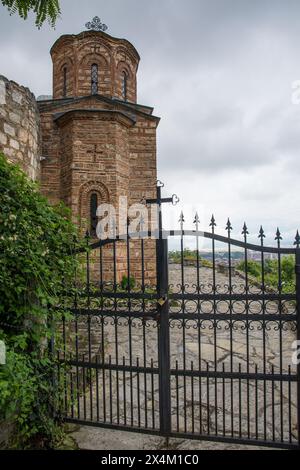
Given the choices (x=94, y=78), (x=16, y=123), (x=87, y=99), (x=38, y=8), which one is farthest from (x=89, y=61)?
(x=38, y=8)

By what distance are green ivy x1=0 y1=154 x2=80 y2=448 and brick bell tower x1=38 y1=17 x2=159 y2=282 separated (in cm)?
642

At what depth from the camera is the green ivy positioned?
2.75 m

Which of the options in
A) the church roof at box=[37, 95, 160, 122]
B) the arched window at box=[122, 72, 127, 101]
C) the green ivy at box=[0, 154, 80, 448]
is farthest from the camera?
the arched window at box=[122, 72, 127, 101]

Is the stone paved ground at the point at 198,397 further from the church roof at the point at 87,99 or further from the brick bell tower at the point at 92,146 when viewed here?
the church roof at the point at 87,99

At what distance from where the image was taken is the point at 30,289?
9.83ft

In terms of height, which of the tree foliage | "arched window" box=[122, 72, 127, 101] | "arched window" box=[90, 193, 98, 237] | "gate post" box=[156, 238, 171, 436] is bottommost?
"gate post" box=[156, 238, 171, 436]

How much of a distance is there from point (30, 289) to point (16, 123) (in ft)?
15.0

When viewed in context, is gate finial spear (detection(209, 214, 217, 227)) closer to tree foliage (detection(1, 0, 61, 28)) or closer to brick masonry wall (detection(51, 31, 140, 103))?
tree foliage (detection(1, 0, 61, 28))

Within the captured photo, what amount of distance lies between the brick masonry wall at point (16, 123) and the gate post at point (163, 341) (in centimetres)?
409

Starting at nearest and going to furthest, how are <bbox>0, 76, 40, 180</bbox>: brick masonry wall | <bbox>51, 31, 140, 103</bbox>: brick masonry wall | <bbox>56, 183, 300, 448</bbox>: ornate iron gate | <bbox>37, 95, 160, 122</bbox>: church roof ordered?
<bbox>56, 183, 300, 448</bbox>: ornate iron gate → <bbox>0, 76, 40, 180</bbox>: brick masonry wall → <bbox>37, 95, 160, 122</bbox>: church roof → <bbox>51, 31, 140, 103</bbox>: brick masonry wall

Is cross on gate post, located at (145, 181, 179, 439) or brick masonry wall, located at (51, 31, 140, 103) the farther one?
brick masonry wall, located at (51, 31, 140, 103)

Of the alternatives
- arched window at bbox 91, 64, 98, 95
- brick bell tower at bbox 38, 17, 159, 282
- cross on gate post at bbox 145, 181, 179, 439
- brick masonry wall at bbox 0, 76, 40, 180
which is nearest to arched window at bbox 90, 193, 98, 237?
brick bell tower at bbox 38, 17, 159, 282

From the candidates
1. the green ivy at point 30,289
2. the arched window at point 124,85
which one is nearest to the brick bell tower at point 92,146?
the arched window at point 124,85

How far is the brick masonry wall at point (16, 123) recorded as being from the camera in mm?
5826
